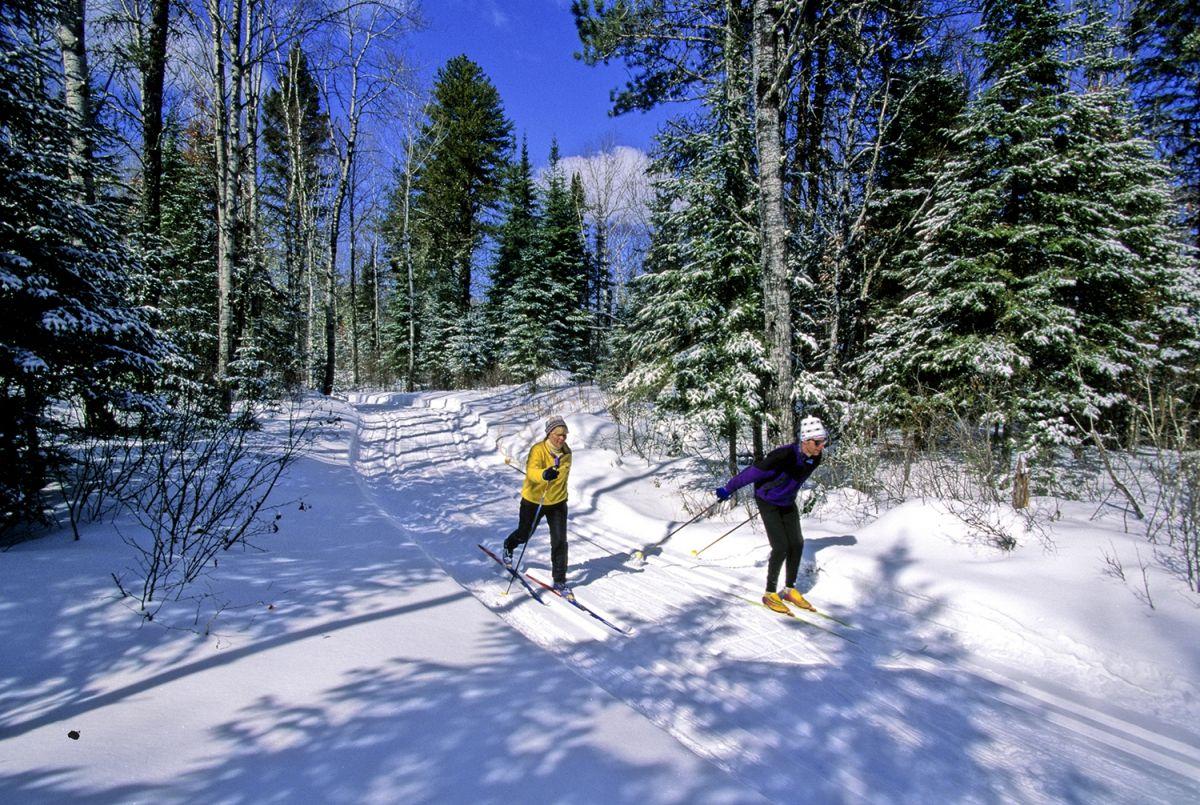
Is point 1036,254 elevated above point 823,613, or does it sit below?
above

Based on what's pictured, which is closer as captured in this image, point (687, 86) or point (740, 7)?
point (740, 7)

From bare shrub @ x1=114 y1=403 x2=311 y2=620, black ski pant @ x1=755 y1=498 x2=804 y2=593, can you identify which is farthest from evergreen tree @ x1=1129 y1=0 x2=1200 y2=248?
bare shrub @ x1=114 y1=403 x2=311 y2=620

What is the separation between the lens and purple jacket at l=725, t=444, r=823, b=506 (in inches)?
207

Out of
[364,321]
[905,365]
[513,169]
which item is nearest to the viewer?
[905,365]

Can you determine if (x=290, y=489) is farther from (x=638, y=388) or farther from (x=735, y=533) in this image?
(x=735, y=533)

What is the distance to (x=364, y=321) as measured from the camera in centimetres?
4588

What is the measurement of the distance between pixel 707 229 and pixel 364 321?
43.4 meters

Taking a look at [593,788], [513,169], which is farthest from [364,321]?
[593,788]

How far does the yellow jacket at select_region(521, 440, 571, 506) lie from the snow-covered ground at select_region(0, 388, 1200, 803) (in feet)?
3.34

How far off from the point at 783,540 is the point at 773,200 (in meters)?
4.74

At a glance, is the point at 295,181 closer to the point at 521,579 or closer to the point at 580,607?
the point at 521,579

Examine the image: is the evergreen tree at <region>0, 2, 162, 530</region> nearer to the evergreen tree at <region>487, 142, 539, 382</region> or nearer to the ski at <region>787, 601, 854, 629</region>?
the ski at <region>787, 601, 854, 629</region>

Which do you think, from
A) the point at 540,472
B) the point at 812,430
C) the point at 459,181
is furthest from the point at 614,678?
the point at 459,181

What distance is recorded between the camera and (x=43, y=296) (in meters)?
4.77
